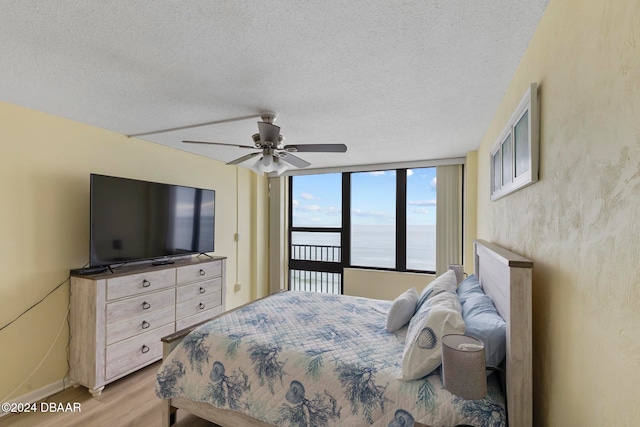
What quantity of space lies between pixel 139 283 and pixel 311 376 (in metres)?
2.02

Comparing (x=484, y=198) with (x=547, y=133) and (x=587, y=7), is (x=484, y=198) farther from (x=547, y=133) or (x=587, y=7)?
(x=587, y=7)

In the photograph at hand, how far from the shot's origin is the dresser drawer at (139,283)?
8.32 ft

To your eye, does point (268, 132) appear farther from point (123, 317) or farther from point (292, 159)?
point (123, 317)

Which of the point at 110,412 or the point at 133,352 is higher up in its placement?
the point at 133,352

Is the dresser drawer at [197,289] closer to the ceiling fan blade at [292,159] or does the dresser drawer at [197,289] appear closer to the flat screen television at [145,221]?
the flat screen television at [145,221]

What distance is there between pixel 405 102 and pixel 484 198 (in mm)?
1432

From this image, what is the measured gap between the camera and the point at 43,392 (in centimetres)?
240

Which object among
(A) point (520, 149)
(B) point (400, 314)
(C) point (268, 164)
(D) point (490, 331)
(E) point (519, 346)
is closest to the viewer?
(E) point (519, 346)

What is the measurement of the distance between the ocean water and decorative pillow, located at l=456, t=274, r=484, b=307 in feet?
5.88

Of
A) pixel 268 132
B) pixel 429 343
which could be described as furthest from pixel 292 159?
pixel 429 343

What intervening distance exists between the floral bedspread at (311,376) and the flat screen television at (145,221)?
129 cm

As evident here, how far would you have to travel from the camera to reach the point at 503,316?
1.49 metres

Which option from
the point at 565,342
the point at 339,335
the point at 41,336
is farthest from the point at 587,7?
the point at 41,336

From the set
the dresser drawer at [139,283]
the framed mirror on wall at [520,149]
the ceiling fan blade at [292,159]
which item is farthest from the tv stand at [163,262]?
the framed mirror on wall at [520,149]
